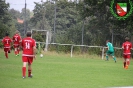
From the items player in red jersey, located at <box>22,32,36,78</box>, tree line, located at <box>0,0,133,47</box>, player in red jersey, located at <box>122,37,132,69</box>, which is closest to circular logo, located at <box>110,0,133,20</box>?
tree line, located at <box>0,0,133,47</box>

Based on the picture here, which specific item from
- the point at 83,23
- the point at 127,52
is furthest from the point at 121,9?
the point at 127,52

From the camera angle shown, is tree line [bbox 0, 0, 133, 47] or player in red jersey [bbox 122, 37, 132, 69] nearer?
player in red jersey [bbox 122, 37, 132, 69]

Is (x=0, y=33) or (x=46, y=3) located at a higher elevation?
(x=46, y=3)

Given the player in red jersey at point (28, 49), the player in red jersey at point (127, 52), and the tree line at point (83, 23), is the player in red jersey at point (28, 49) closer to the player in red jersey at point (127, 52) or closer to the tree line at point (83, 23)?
the player in red jersey at point (127, 52)

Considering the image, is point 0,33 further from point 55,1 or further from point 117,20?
point 117,20

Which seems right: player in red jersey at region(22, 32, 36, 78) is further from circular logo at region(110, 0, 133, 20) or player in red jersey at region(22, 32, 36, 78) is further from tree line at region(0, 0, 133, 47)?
circular logo at region(110, 0, 133, 20)

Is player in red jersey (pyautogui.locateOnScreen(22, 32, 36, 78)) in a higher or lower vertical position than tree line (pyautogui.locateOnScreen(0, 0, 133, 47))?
lower

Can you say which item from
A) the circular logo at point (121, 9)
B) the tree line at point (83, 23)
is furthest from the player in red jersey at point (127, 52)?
the circular logo at point (121, 9)

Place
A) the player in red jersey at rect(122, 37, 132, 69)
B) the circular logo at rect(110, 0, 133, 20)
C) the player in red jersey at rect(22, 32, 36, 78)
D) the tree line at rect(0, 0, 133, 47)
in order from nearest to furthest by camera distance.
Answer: the player in red jersey at rect(22, 32, 36, 78)
the player in red jersey at rect(122, 37, 132, 69)
the circular logo at rect(110, 0, 133, 20)
the tree line at rect(0, 0, 133, 47)

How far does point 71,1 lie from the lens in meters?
42.7

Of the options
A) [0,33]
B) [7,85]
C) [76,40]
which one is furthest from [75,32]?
[7,85]

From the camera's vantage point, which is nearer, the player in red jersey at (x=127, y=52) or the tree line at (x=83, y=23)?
the player in red jersey at (x=127, y=52)

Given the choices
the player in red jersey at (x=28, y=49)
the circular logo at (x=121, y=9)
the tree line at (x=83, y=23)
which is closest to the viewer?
the player in red jersey at (x=28, y=49)

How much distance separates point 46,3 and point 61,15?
242 cm
